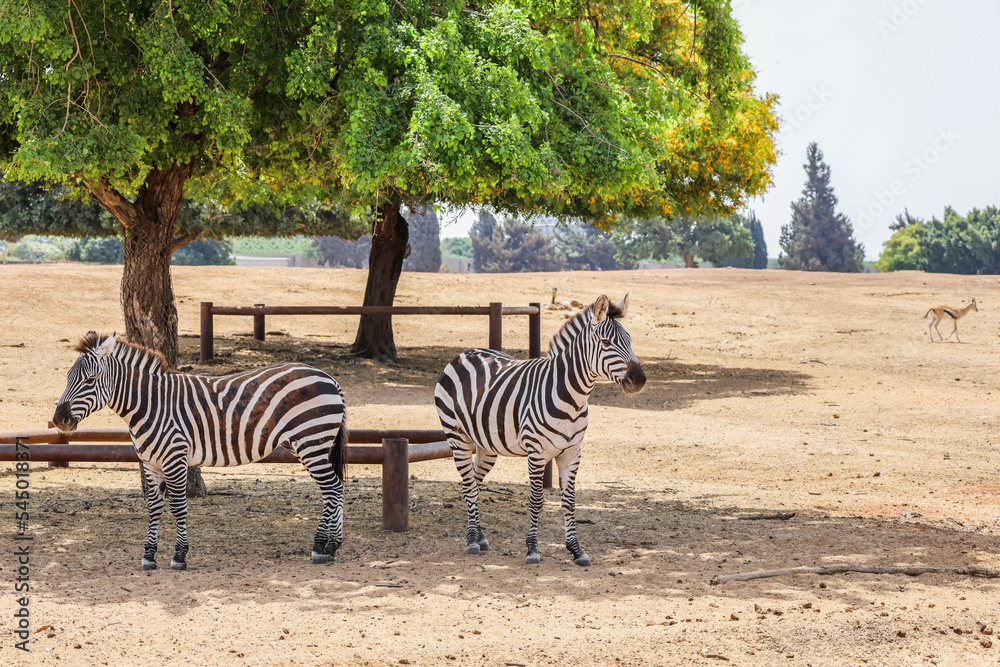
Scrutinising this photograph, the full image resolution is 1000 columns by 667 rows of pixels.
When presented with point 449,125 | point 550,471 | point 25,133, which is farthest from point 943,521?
point 25,133

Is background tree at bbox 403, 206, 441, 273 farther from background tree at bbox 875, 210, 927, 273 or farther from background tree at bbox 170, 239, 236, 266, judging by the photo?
background tree at bbox 875, 210, 927, 273

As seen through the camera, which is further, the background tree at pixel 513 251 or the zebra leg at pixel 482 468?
the background tree at pixel 513 251

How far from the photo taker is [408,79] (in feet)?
27.9

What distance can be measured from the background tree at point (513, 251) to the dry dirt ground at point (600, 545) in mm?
73244

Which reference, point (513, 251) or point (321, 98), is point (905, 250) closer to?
point (513, 251)

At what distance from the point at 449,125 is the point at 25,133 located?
141 inches

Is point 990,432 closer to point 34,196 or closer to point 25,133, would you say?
point 25,133

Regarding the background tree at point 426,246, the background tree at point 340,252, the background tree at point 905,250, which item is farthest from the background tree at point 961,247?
the background tree at point 340,252

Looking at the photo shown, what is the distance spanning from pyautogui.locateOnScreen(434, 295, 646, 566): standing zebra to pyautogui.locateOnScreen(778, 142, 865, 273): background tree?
270 ft

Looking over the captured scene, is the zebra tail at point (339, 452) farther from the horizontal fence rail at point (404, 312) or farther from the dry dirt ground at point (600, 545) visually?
the horizontal fence rail at point (404, 312)

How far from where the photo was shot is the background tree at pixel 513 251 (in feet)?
310

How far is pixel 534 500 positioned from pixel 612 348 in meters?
1.42

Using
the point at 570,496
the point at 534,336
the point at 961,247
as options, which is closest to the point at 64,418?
the point at 570,496

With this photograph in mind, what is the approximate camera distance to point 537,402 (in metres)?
7.53
